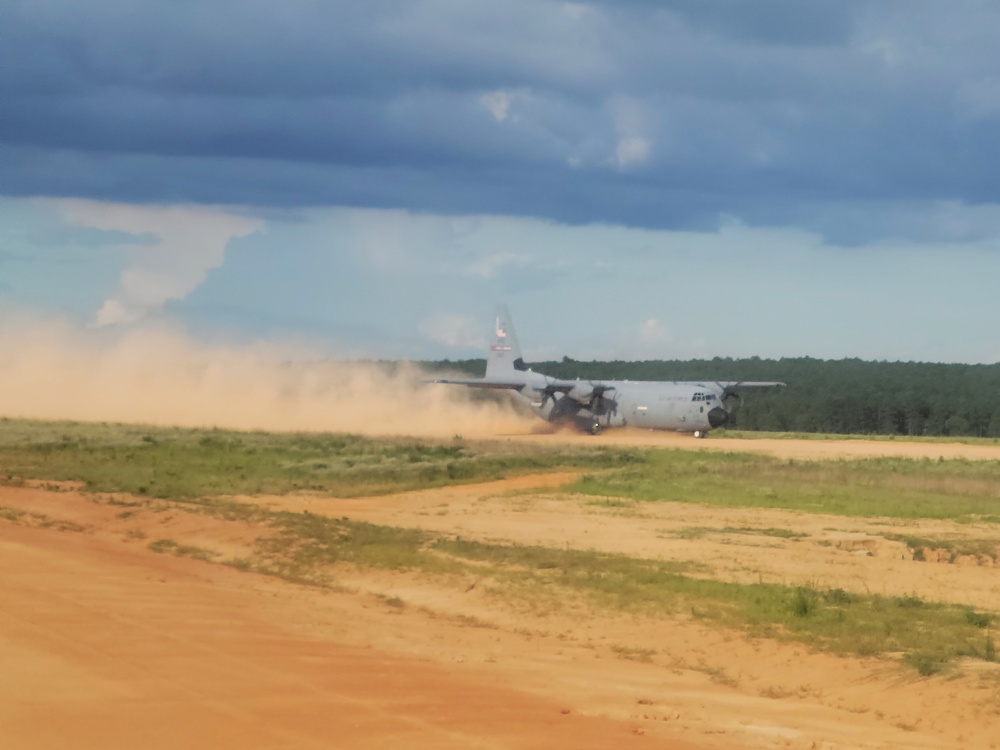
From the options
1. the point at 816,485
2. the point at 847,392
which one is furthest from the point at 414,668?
the point at 847,392

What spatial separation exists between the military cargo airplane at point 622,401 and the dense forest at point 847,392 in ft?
31.5

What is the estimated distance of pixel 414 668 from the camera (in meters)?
13.0

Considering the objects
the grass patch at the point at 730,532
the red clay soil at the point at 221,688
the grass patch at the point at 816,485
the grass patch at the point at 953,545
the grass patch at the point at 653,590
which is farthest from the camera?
the grass patch at the point at 816,485

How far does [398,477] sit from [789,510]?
1484 centimetres

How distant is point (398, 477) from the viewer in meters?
43.5

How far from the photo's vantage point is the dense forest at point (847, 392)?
4414 inches

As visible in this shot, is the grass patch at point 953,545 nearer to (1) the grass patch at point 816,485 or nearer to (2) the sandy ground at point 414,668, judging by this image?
(2) the sandy ground at point 414,668

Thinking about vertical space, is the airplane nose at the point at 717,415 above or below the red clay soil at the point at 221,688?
above

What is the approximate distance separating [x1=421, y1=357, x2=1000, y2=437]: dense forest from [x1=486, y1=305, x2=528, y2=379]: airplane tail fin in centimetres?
1369

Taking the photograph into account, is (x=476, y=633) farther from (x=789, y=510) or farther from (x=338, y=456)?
(x=338, y=456)

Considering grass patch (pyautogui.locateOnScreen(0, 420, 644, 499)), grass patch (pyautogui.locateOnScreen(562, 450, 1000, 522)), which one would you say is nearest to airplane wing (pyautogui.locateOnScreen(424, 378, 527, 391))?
grass patch (pyautogui.locateOnScreen(0, 420, 644, 499))

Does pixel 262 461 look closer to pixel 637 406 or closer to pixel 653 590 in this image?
pixel 637 406

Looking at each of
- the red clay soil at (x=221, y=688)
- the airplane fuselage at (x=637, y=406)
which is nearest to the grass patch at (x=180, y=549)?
the red clay soil at (x=221, y=688)

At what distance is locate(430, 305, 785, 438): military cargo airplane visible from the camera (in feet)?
220
